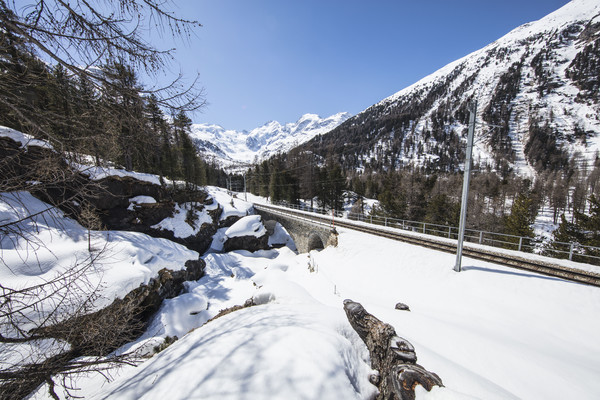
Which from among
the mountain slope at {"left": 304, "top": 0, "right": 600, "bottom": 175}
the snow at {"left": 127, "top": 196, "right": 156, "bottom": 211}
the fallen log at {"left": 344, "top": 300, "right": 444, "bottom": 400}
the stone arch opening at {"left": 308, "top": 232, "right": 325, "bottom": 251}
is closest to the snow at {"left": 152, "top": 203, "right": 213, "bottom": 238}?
the snow at {"left": 127, "top": 196, "right": 156, "bottom": 211}

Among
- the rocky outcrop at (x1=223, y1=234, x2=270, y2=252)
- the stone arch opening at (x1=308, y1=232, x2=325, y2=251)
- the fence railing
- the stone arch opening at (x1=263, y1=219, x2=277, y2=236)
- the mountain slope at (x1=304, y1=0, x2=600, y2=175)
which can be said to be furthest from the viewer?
the mountain slope at (x1=304, y1=0, x2=600, y2=175)

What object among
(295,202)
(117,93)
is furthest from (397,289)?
(295,202)

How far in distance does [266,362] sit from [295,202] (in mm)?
38864

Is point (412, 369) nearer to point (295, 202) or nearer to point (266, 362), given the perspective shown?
point (266, 362)

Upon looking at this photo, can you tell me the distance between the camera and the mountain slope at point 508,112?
305ft

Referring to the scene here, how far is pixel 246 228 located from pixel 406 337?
20.3 m

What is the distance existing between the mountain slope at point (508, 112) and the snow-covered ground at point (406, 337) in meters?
94.3

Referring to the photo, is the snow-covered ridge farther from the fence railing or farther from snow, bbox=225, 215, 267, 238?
snow, bbox=225, 215, 267, 238

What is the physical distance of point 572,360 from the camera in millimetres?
4301

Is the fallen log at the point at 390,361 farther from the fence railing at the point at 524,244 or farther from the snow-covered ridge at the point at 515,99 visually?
the snow-covered ridge at the point at 515,99

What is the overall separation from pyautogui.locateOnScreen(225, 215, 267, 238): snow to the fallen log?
19.8 metres

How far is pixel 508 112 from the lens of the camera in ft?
395

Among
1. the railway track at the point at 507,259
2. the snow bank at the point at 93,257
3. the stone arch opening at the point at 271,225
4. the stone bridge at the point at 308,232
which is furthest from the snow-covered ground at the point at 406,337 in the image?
the stone arch opening at the point at 271,225

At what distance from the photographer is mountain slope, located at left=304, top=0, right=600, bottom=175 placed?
305ft
